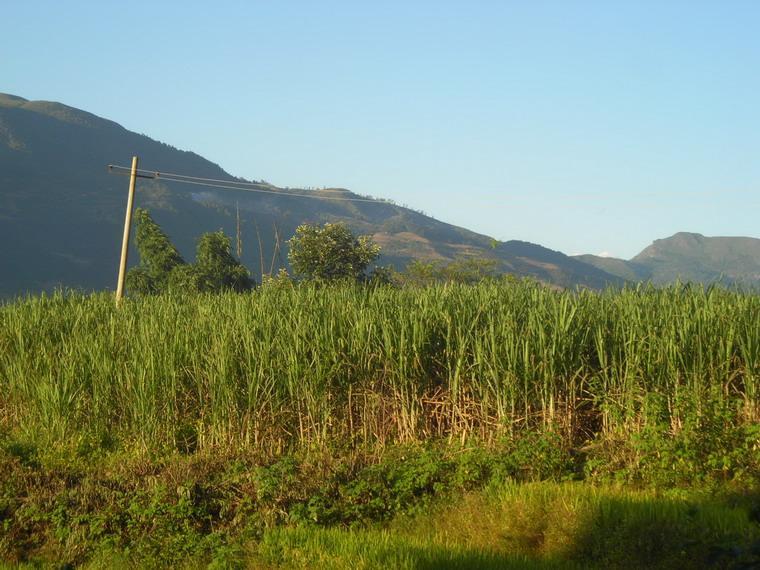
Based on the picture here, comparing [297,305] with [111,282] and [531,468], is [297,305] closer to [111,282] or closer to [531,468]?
[531,468]

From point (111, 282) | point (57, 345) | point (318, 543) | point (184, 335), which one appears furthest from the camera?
point (111, 282)

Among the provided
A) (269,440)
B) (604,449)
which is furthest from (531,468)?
(269,440)

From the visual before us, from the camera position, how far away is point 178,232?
10794 centimetres

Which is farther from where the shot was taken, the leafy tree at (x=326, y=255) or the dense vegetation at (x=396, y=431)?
the leafy tree at (x=326, y=255)

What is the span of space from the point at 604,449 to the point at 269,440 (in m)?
3.60

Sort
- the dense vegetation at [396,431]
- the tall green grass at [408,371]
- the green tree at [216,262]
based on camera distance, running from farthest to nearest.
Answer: the green tree at [216,262], the tall green grass at [408,371], the dense vegetation at [396,431]

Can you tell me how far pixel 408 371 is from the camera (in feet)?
31.1

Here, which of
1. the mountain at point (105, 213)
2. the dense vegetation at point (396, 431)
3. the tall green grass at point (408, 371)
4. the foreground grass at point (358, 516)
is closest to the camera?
the foreground grass at point (358, 516)

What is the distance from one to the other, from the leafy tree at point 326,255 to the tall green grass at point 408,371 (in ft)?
51.8

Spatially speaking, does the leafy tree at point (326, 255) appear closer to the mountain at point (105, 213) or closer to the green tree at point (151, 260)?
the green tree at point (151, 260)

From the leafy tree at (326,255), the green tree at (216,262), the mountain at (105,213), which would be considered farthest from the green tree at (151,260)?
the mountain at (105,213)

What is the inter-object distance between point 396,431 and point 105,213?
10259 centimetres

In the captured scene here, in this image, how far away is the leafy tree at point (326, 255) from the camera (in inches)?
1062

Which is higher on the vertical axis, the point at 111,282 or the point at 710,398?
the point at 710,398
